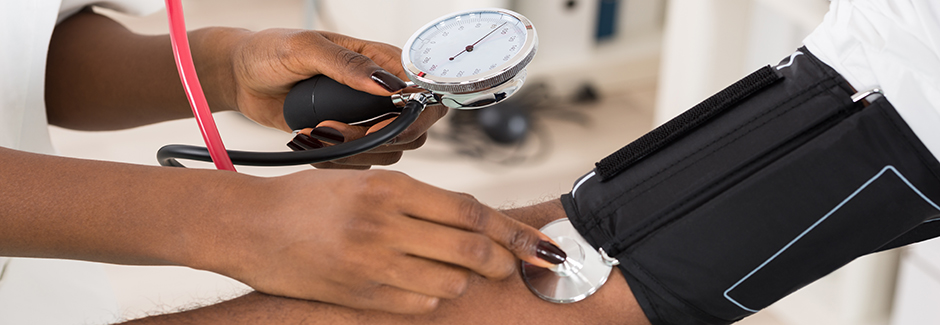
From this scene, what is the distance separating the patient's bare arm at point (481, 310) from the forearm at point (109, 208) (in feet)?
0.27

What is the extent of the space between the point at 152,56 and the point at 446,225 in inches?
25.3

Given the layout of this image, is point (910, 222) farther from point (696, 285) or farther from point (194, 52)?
point (194, 52)

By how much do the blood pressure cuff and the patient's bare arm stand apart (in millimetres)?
25

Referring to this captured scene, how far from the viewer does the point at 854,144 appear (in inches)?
24.9

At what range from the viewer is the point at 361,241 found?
0.55 metres

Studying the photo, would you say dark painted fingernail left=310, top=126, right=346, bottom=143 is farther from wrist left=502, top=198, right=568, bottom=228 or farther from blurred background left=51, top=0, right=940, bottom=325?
blurred background left=51, top=0, right=940, bottom=325

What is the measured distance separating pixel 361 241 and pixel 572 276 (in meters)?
0.25

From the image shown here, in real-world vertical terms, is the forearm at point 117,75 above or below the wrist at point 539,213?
above

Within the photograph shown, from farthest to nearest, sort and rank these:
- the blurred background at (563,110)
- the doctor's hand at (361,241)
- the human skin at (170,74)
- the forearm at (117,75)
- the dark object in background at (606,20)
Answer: the dark object in background at (606,20)
the blurred background at (563,110)
the forearm at (117,75)
the human skin at (170,74)
the doctor's hand at (361,241)

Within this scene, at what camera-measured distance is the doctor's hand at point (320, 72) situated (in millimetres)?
770

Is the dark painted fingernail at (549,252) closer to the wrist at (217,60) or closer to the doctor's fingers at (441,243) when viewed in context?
the doctor's fingers at (441,243)

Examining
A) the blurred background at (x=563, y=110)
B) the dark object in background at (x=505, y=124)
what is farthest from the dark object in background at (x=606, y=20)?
the dark object in background at (x=505, y=124)

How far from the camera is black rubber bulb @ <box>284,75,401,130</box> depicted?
2.54 feet

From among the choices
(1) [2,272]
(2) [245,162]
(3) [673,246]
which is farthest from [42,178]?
(3) [673,246]
